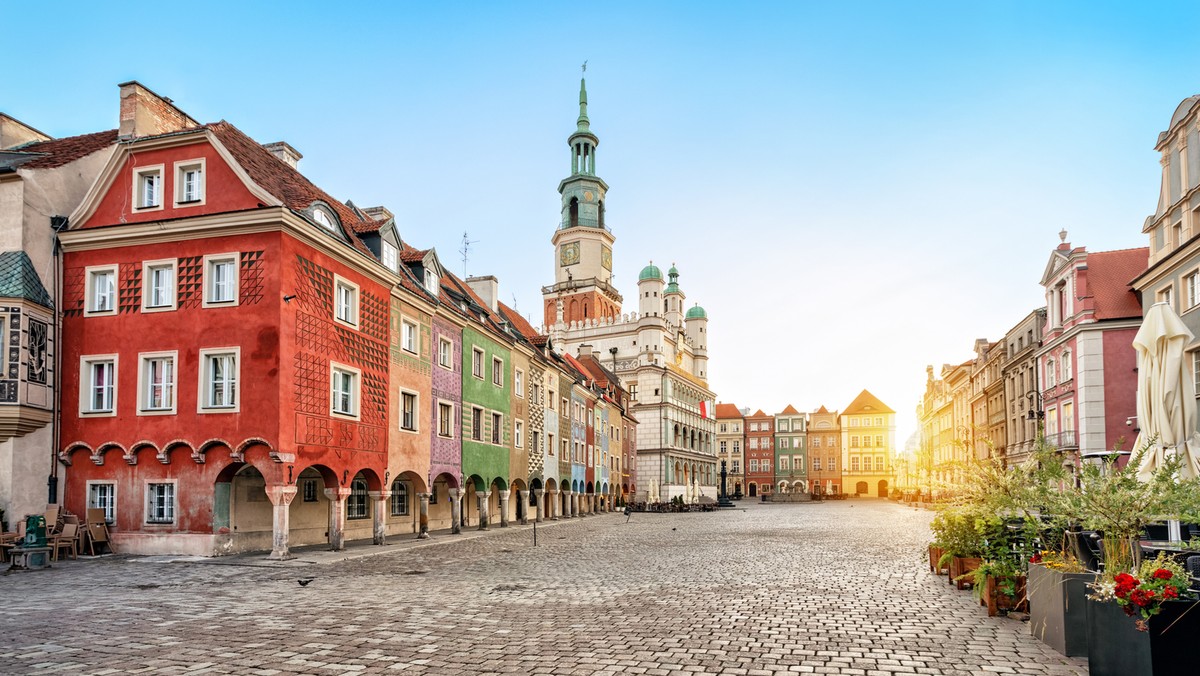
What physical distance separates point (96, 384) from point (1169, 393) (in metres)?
25.7

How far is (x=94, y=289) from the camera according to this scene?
79.6 feet

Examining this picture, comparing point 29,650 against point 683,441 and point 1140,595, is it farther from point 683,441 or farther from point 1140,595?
point 683,441

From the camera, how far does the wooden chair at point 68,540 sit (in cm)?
2122

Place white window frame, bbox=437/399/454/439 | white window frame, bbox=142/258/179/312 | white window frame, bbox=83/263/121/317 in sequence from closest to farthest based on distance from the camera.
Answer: white window frame, bbox=142/258/179/312 < white window frame, bbox=83/263/121/317 < white window frame, bbox=437/399/454/439

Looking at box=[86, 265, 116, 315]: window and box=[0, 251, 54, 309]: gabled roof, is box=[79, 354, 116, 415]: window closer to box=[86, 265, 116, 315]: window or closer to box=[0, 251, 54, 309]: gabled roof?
box=[86, 265, 116, 315]: window

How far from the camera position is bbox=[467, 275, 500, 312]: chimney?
45594 mm

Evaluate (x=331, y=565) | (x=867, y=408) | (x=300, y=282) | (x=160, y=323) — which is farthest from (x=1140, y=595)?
(x=867, y=408)

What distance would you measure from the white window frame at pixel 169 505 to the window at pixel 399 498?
1008cm

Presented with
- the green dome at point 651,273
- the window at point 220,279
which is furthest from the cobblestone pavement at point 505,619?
the green dome at point 651,273

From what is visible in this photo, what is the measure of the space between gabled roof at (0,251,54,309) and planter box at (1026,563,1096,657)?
946 inches

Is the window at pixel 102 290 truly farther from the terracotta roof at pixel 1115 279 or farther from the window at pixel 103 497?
the terracotta roof at pixel 1115 279

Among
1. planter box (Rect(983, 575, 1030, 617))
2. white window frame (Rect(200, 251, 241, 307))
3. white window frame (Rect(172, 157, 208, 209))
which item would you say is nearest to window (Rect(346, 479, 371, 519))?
white window frame (Rect(200, 251, 241, 307))

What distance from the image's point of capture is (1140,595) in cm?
718

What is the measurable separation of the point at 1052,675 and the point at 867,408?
132m
